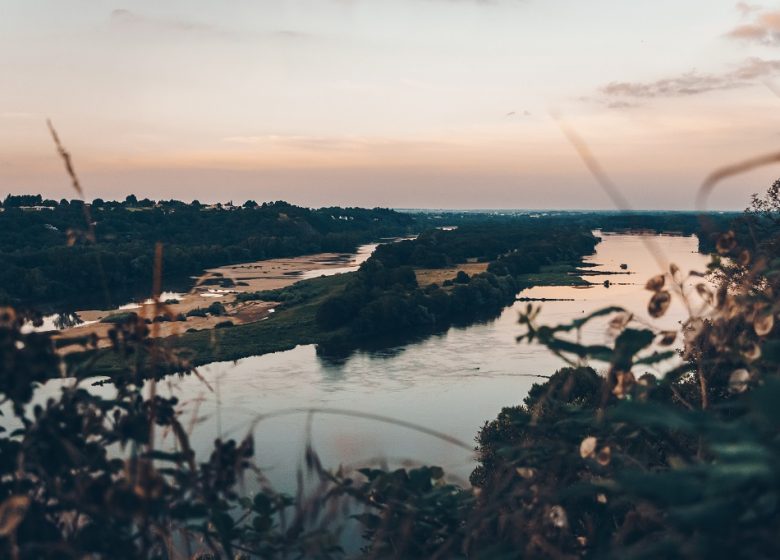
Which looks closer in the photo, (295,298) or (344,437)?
(344,437)

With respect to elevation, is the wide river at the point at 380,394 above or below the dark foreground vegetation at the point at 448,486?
below

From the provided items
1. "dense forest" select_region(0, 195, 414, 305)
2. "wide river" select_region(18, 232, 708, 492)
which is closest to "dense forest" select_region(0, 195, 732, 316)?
"dense forest" select_region(0, 195, 414, 305)

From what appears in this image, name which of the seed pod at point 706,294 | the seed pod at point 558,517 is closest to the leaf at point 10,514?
the seed pod at point 558,517

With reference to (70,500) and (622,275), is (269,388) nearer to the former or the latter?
(70,500)

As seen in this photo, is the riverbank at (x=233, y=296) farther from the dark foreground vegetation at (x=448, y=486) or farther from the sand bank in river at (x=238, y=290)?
the dark foreground vegetation at (x=448, y=486)

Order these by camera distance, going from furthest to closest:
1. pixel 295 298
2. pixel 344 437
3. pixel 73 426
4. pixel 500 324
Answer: pixel 295 298 < pixel 500 324 < pixel 344 437 < pixel 73 426

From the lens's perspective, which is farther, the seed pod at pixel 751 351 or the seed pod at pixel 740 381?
the seed pod at pixel 740 381

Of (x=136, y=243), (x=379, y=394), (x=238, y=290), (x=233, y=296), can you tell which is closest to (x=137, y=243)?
(x=136, y=243)

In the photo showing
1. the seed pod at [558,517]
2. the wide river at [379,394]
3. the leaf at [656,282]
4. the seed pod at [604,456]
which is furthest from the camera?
the wide river at [379,394]

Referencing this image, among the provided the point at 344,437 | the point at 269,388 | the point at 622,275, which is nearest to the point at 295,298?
the point at 269,388
